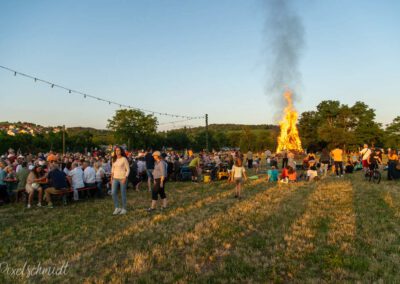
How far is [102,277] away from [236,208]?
5.02m

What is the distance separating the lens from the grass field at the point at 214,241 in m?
4.47

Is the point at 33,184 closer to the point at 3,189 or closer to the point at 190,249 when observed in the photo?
the point at 3,189

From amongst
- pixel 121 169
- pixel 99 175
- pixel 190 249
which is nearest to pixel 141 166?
pixel 99 175

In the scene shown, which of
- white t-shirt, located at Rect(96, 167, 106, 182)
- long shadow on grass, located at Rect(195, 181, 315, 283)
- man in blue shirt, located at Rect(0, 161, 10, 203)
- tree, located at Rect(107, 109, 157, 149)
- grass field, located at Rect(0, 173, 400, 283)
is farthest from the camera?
tree, located at Rect(107, 109, 157, 149)

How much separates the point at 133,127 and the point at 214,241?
60.5m

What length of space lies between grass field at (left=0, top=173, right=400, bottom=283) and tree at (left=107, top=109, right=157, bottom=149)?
181 ft

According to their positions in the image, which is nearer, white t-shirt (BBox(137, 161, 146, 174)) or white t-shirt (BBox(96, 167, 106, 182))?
white t-shirt (BBox(96, 167, 106, 182))

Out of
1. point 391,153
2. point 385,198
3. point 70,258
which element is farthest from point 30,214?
point 391,153

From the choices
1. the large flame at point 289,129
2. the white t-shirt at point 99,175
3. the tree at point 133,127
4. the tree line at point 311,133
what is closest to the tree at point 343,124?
the tree line at point 311,133

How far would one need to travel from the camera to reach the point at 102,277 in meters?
4.40

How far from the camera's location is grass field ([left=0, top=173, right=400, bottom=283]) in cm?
447

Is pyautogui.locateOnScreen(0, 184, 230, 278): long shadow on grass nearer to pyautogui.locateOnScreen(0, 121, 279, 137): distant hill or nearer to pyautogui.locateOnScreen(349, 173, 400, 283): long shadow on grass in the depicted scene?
pyautogui.locateOnScreen(349, 173, 400, 283): long shadow on grass

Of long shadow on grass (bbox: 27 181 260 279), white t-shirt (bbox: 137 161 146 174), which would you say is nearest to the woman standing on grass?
long shadow on grass (bbox: 27 181 260 279)

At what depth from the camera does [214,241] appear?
19.3 feet
